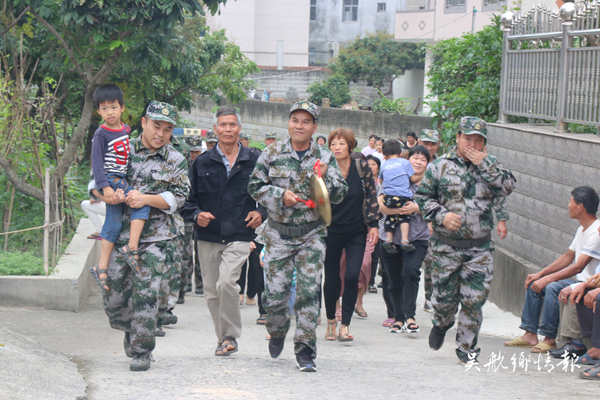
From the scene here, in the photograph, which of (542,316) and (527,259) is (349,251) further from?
(527,259)

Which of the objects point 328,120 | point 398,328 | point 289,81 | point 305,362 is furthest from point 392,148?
point 289,81

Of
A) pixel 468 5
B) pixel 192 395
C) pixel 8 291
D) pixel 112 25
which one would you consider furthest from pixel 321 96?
pixel 192 395

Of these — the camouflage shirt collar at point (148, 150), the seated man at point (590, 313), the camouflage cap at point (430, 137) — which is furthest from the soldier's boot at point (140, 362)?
the camouflage cap at point (430, 137)

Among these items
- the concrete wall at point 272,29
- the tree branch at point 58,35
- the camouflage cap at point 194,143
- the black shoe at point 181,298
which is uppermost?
the concrete wall at point 272,29

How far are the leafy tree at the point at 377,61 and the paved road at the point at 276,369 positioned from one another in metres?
36.7

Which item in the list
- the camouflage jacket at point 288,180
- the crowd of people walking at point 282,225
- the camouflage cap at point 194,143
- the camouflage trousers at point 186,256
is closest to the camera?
the crowd of people walking at point 282,225

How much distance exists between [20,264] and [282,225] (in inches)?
139

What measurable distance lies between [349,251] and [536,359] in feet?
6.13

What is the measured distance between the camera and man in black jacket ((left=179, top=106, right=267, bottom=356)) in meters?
5.76

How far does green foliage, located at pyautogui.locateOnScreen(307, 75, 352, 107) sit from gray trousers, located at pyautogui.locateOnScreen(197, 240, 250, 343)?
33.6m

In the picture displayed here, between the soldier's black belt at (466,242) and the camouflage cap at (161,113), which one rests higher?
the camouflage cap at (161,113)

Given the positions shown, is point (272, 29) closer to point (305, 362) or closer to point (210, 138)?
point (210, 138)

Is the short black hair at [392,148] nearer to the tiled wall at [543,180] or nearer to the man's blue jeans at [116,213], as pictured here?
the tiled wall at [543,180]

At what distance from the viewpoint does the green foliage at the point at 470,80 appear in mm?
10562
